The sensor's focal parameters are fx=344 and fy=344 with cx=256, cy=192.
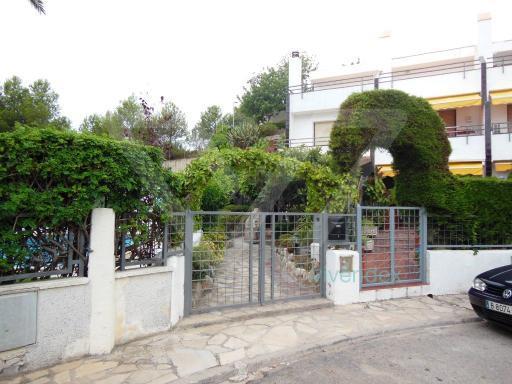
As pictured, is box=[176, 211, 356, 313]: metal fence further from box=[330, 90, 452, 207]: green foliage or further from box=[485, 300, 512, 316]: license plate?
box=[485, 300, 512, 316]: license plate

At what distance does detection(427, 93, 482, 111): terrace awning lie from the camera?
17619mm

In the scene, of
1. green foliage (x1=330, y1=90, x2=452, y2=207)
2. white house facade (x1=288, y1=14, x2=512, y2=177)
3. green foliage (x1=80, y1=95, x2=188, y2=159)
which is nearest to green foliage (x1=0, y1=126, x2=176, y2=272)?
green foliage (x1=330, y1=90, x2=452, y2=207)

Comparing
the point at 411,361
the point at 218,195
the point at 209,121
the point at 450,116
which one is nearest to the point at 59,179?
the point at 411,361

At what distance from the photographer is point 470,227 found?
853cm

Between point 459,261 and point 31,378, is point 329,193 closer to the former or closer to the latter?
point 459,261

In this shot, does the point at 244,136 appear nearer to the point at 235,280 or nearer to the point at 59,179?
the point at 235,280

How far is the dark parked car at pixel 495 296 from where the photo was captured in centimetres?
562

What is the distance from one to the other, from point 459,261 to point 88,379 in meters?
8.32

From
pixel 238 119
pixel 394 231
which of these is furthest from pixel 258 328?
pixel 238 119

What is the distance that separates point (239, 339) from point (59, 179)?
3.44 metres

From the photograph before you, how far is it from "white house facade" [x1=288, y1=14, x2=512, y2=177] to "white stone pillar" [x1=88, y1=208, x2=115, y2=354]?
15577mm

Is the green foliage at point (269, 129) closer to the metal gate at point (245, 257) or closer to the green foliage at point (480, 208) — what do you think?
the green foliage at point (480, 208)

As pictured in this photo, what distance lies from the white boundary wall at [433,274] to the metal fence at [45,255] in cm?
487

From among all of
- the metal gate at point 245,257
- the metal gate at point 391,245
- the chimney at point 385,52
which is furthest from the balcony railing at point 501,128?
the metal gate at point 245,257
